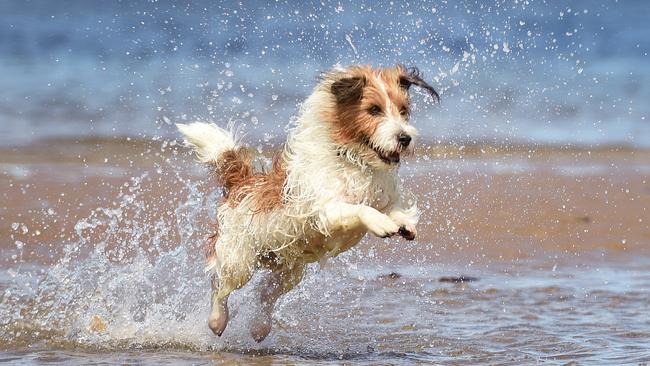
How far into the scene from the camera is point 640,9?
2338cm

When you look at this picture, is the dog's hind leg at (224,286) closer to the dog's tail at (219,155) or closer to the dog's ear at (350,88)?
the dog's tail at (219,155)

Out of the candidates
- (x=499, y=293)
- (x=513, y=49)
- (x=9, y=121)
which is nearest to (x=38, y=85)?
(x=9, y=121)

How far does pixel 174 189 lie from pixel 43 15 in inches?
410

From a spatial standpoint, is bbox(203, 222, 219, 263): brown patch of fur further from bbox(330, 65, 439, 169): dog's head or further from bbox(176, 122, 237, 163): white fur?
bbox(330, 65, 439, 169): dog's head

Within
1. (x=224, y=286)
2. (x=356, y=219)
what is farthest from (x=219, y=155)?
(x=356, y=219)

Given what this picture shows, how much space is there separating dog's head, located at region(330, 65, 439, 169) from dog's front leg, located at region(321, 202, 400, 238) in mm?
258

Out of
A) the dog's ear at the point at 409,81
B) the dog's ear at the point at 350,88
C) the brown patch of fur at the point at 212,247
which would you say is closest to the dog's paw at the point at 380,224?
the dog's ear at the point at 350,88

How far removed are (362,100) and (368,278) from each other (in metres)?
2.92

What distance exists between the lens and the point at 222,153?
6.42 m

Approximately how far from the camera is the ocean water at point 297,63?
630 inches

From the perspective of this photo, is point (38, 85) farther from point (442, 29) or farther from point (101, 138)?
point (442, 29)

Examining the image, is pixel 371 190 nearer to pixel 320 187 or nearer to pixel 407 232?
pixel 320 187

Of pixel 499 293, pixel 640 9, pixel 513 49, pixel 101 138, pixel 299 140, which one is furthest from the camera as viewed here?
pixel 640 9

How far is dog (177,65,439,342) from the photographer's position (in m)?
5.68
